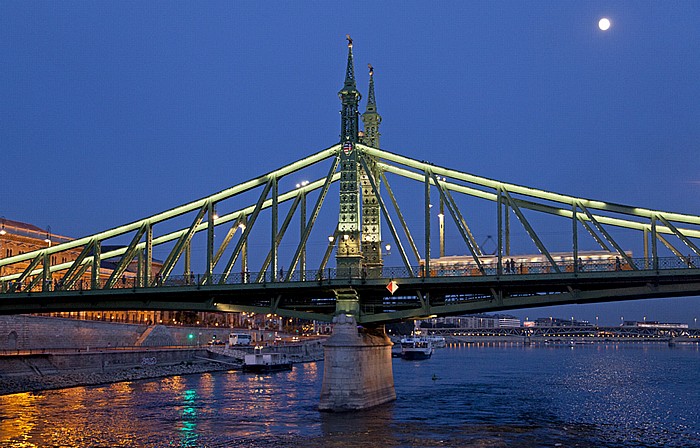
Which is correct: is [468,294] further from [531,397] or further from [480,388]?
[480,388]

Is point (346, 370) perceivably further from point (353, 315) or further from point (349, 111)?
point (349, 111)

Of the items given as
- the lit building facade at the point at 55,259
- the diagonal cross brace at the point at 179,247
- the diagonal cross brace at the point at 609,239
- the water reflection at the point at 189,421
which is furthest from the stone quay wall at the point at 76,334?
the diagonal cross brace at the point at 609,239

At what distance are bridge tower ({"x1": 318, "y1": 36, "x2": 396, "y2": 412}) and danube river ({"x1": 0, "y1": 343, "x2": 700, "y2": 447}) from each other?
1748 mm

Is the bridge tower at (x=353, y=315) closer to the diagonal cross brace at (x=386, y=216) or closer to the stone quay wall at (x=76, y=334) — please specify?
the diagonal cross brace at (x=386, y=216)

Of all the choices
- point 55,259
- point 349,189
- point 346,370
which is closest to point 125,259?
point 349,189

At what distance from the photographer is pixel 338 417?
55562mm

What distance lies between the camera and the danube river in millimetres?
47812

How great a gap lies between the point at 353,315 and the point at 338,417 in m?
8.05

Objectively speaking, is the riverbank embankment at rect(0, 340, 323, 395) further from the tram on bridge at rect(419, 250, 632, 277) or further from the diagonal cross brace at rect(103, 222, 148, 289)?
the tram on bridge at rect(419, 250, 632, 277)

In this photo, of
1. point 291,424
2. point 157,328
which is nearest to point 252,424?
point 291,424

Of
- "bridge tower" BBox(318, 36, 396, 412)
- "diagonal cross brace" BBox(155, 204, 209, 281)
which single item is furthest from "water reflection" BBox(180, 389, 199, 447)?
"diagonal cross brace" BBox(155, 204, 209, 281)

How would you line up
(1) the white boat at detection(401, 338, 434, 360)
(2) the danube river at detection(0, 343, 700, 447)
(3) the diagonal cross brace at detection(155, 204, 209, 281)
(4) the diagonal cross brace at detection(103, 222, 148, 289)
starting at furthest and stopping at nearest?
Result: (1) the white boat at detection(401, 338, 434, 360) → (4) the diagonal cross brace at detection(103, 222, 148, 289) → (3) the diagonal cross brace at detection(155, 204, 209, 281) → (2) the danube river at detection(0, 343, 700, 447)

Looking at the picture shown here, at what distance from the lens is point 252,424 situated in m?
54.5

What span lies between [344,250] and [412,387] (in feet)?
101
